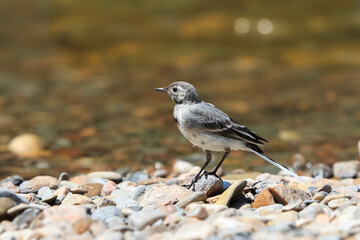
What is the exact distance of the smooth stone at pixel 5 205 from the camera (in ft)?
16.7

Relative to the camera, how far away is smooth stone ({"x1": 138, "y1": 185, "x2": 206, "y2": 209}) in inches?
224

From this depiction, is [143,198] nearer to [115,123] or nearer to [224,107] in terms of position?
[115,123]

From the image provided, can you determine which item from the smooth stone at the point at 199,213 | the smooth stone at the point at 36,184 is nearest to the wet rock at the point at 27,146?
the smooth stone at the point at 36,184

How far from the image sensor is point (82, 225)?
15.6 ft

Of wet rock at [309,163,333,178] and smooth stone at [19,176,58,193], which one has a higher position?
smooth stone at [19,176,58,193]

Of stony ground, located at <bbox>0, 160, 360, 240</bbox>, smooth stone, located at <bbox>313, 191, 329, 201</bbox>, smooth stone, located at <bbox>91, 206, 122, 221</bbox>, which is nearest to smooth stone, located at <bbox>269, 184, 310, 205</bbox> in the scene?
stony ground, located at <bbox>0, 160, 360, 240</bbox>

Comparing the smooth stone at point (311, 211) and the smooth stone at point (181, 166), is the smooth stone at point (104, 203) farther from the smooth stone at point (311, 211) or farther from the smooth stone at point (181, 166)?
the smooth stone at point (181, 166)

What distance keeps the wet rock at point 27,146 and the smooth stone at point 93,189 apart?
9.30 ft

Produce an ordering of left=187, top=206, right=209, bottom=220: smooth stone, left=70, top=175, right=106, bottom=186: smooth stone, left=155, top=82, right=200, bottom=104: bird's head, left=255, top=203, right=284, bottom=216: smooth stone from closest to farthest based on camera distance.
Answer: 1. left=187, top=206, right=209, bottom=220: smooth stone
2. left=255, top=203, right=284, bottom=216: smooth stone
3. left=155, top=82, right=200, bottom=104: bird's head
4. left=70, top=175, right=106, bottom=186: smooth stone

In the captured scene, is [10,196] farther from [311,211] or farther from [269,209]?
[311,211]

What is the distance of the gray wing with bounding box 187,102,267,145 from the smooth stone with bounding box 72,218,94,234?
185 cm

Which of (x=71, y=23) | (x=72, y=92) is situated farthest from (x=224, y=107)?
(x=71, y=23)

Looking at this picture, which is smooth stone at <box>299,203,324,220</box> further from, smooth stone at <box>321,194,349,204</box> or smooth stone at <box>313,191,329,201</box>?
smooth stone at <box>313,191,329,201</box>

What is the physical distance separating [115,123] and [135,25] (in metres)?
8.72
